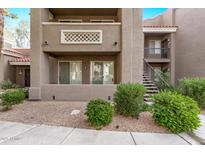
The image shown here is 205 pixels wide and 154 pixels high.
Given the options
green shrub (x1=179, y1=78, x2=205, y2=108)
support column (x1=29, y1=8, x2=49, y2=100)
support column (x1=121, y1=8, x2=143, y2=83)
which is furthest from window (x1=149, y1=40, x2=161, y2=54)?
support column (x1=29, y1=8, x2=49, y2=100)

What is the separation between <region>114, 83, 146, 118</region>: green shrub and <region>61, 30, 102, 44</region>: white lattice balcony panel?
496 centimetres

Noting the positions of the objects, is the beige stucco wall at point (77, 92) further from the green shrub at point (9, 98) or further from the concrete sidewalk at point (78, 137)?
the concrete sidewalk at point (78, 137)

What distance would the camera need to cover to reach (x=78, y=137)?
4.95m

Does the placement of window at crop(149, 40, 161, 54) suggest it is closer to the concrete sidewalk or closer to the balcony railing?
the balcony railing

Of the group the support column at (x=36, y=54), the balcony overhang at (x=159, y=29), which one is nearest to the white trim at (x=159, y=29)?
the balcony overhang at (x=159, y=29)

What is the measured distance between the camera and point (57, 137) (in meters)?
4.92

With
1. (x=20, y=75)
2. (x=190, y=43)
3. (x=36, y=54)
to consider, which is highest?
(x=190, y=43)

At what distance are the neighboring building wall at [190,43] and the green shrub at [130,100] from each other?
36.1 ft

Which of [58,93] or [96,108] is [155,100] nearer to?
[96,108]

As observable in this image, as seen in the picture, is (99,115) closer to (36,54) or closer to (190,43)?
(36,54)

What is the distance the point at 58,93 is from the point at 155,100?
649 cm

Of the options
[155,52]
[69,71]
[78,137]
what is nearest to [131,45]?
[69,71]

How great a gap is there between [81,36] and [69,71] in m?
3.70
